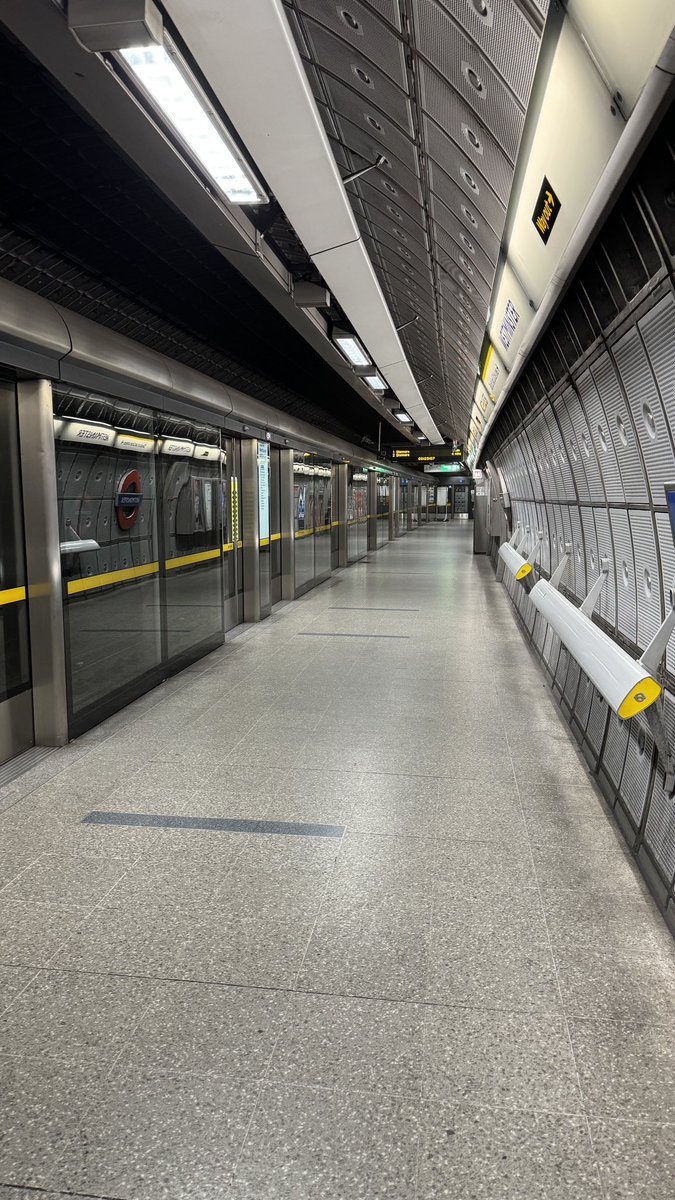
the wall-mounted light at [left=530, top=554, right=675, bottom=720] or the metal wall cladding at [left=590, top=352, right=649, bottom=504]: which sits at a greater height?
the metal wall cladding at [left=590, top=352, right=649, bottom=504]

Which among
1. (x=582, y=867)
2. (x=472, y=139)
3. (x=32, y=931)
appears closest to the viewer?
(x=32, y=931)

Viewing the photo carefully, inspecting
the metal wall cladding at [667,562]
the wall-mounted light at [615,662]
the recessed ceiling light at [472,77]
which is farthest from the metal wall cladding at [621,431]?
the recessed ceiling light at [472,77]

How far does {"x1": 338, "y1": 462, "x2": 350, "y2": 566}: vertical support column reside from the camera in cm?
1606

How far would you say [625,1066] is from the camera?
213 cm

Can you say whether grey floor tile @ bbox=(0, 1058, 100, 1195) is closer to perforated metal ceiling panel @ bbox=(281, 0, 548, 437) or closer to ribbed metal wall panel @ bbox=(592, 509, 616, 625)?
perforated metal ceiling panel @ bbox=(281, 0, 548, 437)

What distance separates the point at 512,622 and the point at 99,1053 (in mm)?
8147

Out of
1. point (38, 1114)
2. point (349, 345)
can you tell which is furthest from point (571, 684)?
point (349, 345)

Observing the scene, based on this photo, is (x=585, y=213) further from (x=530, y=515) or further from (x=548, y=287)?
(x=530, y=515)

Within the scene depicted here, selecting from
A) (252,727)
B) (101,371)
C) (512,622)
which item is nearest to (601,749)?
(252,727)

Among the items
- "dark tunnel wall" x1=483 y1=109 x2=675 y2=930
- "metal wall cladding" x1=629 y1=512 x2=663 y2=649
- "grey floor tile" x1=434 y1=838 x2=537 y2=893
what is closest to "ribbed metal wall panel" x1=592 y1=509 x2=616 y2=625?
"dark tunnel wall" x1=483 y1=109 x2=675 y2=930

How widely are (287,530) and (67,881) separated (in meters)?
8.29

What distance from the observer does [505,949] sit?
272 centimetres

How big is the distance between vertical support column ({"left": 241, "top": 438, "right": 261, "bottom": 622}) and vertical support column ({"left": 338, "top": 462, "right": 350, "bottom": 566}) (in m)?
6.57

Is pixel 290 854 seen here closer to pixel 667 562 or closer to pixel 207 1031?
pixel 207 1031
